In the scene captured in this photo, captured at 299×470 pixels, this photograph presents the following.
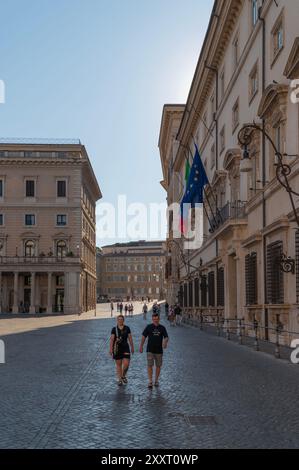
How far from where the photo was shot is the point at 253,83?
28.4m

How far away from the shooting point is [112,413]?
10.4m

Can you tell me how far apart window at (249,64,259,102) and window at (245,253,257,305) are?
6.85 meters

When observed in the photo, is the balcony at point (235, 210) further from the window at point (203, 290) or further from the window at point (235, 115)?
the window at point (203, 290)

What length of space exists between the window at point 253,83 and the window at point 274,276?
7282 mm

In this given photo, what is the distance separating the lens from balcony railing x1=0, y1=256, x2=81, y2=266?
8062 cm

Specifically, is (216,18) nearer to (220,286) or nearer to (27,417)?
(220,286)

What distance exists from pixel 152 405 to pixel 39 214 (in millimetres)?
74633

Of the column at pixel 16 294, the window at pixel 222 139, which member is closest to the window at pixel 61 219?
the column at pixel 16 294

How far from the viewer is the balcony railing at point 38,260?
265 ft

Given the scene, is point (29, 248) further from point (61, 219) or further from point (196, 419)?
point (196, 419)

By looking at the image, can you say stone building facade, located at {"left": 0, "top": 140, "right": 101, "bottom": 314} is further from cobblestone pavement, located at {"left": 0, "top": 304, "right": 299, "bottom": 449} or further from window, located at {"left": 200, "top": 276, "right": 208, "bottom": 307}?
cobblestone pavement, located at {"left": 0, "top": 304, "right": 299, "bottom": 449}

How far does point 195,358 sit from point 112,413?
9.62m

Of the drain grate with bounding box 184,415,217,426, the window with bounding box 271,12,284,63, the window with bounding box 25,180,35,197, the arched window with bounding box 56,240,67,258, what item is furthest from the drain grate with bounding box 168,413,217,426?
the window with bounding box 25,180,35,197
